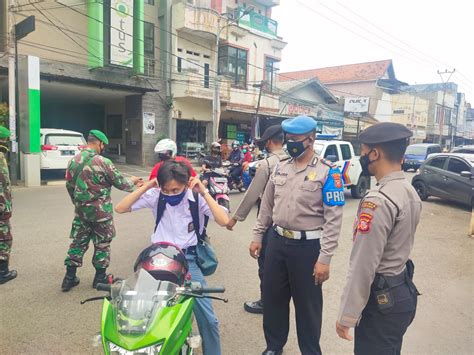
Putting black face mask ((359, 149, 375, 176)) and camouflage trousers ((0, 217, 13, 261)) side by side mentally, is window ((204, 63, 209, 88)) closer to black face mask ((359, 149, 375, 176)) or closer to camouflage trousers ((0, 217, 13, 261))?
camouflage trousers ((0, 217, 13, 261))

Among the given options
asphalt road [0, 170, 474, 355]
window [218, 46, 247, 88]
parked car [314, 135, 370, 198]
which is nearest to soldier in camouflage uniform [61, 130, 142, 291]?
asphalt road [0, 170, 474, 355]

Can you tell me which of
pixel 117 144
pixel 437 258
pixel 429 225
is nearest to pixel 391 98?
pixel 117 144

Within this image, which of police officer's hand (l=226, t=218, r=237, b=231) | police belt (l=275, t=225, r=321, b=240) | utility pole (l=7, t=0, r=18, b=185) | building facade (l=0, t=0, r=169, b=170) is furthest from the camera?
building facade (l=0, t=0, r=169, b=170)

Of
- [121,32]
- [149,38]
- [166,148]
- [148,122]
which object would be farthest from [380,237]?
[149,38]

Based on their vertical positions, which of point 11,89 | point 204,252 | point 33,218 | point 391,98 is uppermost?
point 391,98

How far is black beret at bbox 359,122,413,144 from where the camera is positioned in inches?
78.5

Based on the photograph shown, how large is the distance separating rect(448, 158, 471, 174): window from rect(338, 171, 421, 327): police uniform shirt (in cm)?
974

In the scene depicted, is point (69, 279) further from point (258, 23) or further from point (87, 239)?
point (258, 23)

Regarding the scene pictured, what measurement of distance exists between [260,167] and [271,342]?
156cm

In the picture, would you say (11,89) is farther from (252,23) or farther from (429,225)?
(252,23)

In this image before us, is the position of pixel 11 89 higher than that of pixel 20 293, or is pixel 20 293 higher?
pixel 11 89

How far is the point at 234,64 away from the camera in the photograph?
2389 cm

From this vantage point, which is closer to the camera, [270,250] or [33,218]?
[270,250]

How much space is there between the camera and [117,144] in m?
22.2
